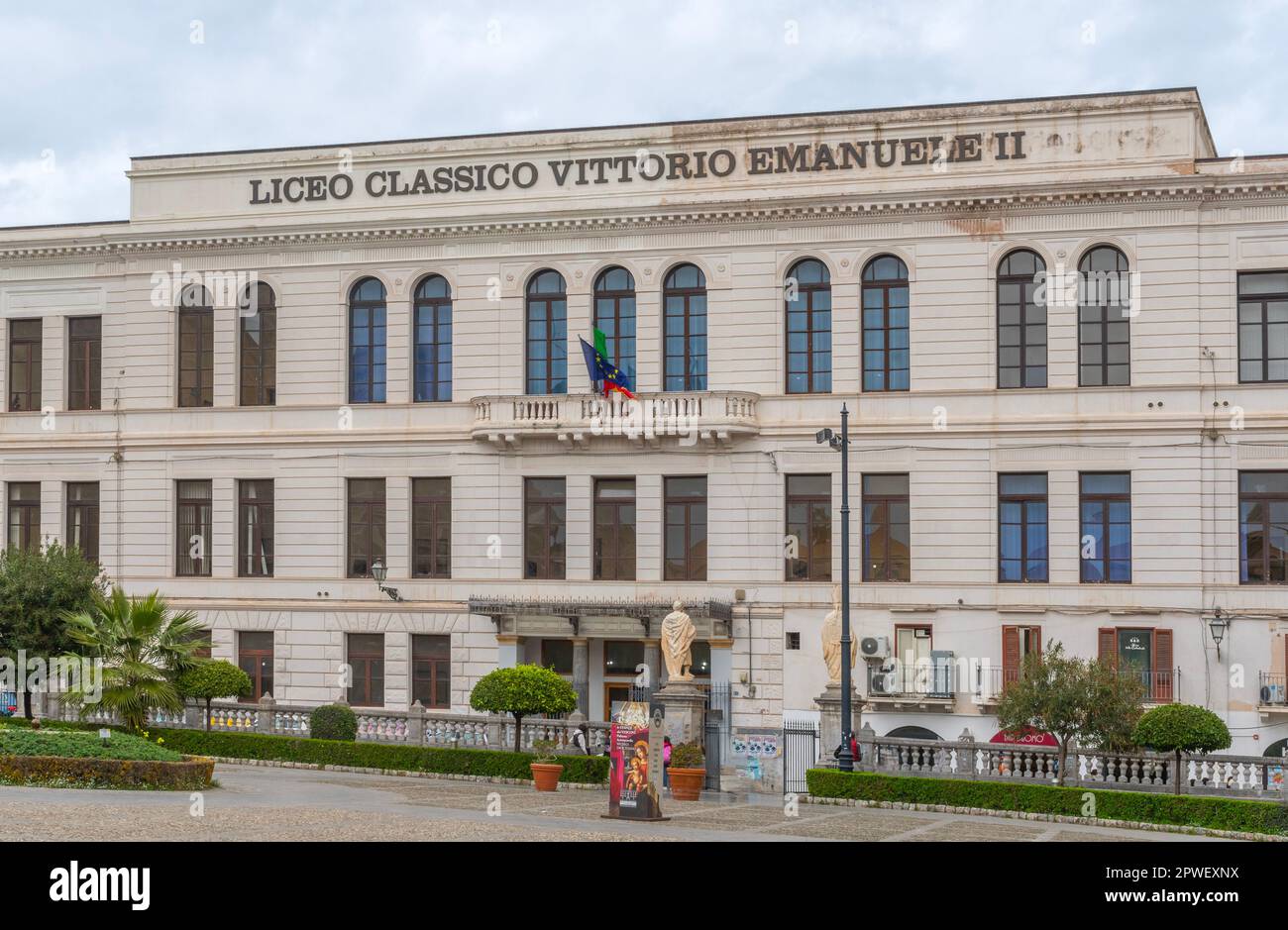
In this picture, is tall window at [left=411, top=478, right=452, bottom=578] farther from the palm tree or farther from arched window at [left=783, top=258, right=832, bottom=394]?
the palm tree

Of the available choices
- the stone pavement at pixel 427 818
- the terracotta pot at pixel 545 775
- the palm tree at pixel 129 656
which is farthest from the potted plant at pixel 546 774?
the palm tree at pixel 129 656

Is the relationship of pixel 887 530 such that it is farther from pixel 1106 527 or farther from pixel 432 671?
pixel 432 671

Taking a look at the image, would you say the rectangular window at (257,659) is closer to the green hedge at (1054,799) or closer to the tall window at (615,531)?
the tall window at (615,531)

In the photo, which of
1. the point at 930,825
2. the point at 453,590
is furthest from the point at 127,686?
the point at 930,825

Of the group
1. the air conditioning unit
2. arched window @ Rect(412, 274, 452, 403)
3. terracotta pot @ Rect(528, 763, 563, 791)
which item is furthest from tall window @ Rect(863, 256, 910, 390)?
terracotta pot @ Rect(528, 763, 563, 791)

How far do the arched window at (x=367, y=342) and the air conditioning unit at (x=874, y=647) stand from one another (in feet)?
50.9

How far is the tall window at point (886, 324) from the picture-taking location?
149 ft

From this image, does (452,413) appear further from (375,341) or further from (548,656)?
(548,656)

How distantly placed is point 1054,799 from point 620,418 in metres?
18.1

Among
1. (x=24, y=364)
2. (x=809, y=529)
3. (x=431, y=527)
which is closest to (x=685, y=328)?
(x=809, y=529)

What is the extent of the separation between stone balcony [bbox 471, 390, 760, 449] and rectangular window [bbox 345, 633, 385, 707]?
6.61 metres

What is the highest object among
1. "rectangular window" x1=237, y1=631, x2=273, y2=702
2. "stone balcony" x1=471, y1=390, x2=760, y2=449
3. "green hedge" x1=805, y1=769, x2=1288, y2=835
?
"stone balcony" x1=471, y1=390, x2=760, y2=449

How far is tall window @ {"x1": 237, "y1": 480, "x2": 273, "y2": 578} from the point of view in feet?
164

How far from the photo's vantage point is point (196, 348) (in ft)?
167
